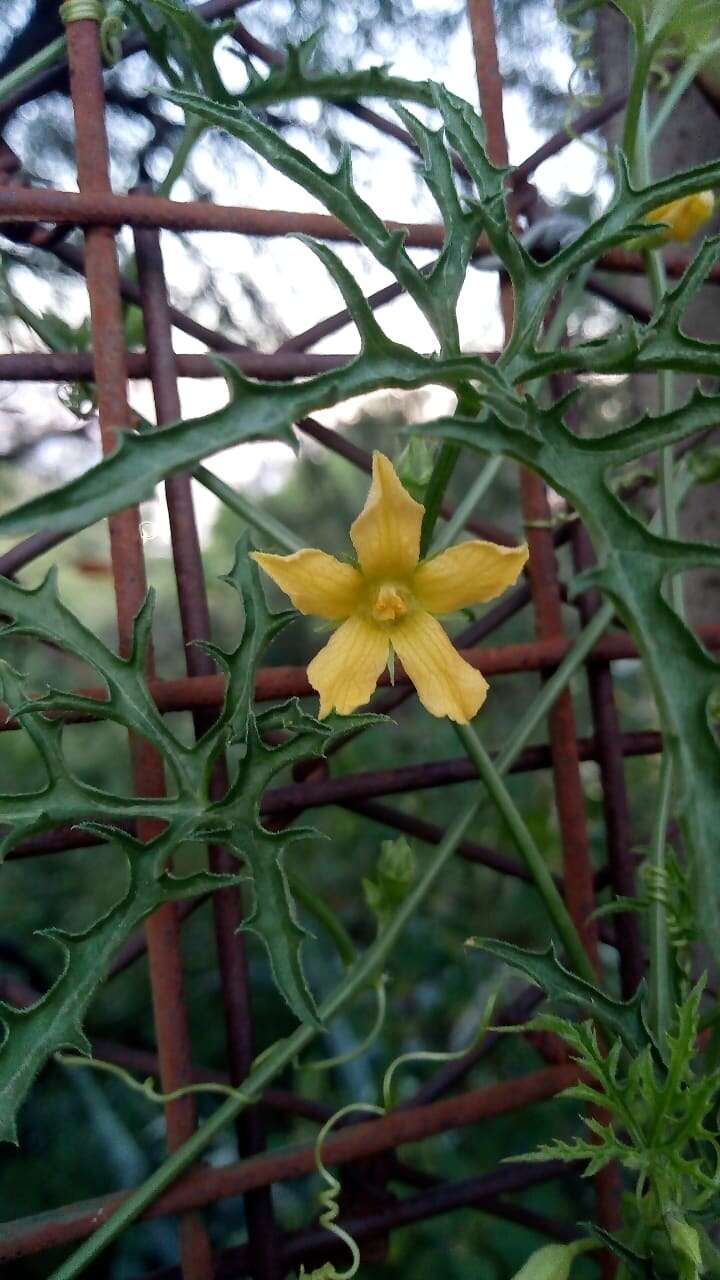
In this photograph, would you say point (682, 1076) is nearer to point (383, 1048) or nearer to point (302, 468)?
point (383, 1048)

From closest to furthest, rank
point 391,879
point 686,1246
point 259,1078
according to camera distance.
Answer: point 686,1246 → point 259,1078 → point 391,879

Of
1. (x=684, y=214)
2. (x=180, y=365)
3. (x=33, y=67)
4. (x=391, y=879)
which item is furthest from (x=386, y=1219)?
(x=33, y=67)

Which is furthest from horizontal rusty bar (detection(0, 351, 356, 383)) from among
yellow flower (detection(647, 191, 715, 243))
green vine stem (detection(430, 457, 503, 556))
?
yellow flower (detection(647, 191, 715, 243))

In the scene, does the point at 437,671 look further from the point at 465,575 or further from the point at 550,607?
the point at 550,607

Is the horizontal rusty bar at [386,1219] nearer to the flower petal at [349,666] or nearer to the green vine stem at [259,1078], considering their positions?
the green vine stem at [259,1078]

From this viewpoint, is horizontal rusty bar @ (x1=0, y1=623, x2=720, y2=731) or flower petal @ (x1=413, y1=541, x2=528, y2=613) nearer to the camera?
flower petal @ (x1=413, y1=541, x2=528, y2=613)

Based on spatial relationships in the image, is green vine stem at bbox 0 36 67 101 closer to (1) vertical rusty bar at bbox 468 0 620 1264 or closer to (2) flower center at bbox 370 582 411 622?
(1) vertical rusty bar at bbox 468 0 620 1264
